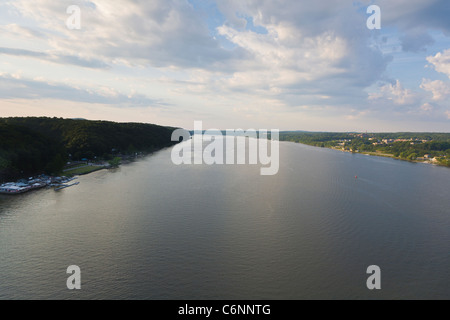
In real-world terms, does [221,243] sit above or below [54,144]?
below

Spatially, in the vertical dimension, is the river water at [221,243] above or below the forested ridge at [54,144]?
below

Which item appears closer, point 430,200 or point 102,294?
point 102,294

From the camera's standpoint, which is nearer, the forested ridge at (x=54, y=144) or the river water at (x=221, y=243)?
the river water at (x=221, y=243)
